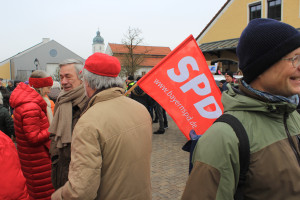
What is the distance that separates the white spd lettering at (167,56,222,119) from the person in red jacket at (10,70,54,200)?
5.35 ft

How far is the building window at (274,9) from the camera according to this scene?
15269 millimetres

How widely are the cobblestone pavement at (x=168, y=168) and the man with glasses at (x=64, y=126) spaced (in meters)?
2.28

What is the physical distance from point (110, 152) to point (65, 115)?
2.84 ft

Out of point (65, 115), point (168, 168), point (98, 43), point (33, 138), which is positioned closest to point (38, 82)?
point (33, 138)

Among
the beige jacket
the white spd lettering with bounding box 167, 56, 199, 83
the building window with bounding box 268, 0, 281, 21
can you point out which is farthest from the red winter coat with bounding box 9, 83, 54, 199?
the building window with bounding box 268, 0, 281, 21

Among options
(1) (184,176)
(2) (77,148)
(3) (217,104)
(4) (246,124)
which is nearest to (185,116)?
(3) (217,104)

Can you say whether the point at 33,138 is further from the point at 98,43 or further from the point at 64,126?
the point at 98,43

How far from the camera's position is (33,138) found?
2.84 m

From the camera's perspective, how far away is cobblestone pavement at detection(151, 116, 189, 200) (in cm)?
443

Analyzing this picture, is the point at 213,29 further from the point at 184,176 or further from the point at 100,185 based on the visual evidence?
the point at 100,185

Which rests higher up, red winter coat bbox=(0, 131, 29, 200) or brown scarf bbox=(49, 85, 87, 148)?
brown scarf bbox=(49, 85, 87, 148)

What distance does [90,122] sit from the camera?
172 centimetres

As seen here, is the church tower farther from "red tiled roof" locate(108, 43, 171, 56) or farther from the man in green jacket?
the man in green jacket

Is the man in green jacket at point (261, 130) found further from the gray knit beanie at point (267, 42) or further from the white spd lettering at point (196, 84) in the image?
the white spd lettering at point (196, 84)
